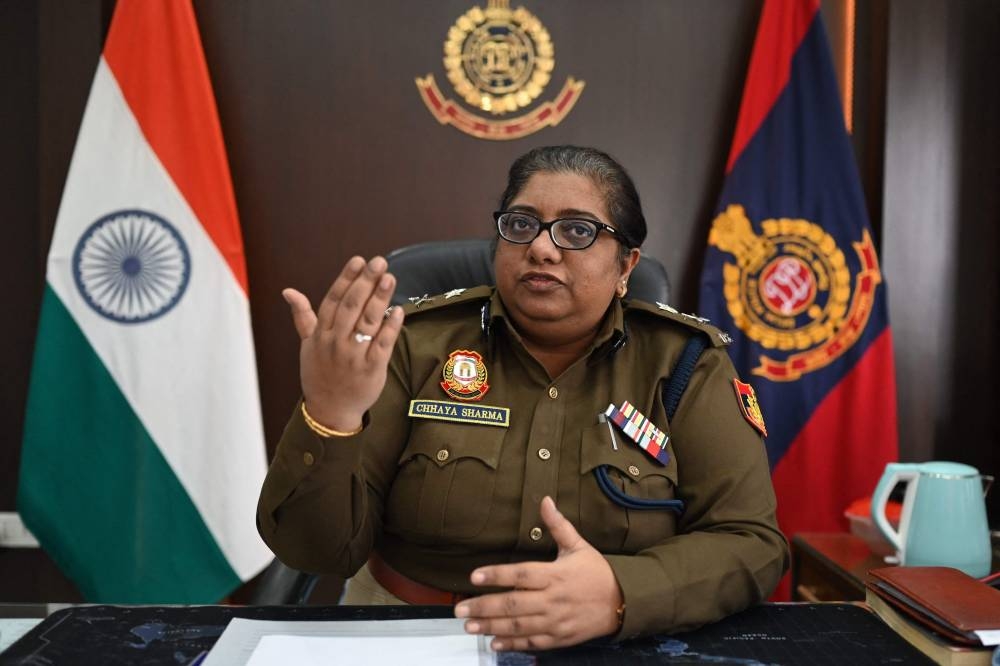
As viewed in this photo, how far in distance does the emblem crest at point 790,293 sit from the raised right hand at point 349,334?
177 cm

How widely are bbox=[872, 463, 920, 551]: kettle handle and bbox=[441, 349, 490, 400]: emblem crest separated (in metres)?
0.83

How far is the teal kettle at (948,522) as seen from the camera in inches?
60.2

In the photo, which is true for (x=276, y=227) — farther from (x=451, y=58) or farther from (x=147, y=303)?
(x=451, y=58)

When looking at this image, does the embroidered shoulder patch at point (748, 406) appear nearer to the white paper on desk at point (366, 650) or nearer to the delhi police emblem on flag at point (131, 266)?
the white paper on desk at point (366, 650)

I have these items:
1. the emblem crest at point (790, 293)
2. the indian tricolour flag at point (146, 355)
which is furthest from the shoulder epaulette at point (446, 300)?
the emblem crest at point (790, 293)

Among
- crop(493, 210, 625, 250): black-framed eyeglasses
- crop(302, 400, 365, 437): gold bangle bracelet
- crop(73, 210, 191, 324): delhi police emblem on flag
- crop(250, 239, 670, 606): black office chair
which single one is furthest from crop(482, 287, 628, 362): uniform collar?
crop(73, 210, 191, 324): delhi police emblem on flag

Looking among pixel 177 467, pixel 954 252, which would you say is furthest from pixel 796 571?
pixel 177 467

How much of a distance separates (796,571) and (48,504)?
2018mm

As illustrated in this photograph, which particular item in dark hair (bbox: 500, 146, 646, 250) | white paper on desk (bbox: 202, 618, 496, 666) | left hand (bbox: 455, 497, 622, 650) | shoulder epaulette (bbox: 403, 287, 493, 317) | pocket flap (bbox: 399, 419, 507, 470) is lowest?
white paper on desk (bbox: 202, 618, 496, 666)

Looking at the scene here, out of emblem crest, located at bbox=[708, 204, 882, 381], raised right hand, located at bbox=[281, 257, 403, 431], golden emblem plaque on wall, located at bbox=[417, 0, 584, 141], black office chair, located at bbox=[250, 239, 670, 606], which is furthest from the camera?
golden emblem plaque on wall, located at bbox=[417, 0, 584, 141]

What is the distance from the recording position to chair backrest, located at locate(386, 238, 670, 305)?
178 cm

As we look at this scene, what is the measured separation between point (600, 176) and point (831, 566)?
950 millimetres

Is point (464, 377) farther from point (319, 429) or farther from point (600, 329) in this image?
point (319, 429)

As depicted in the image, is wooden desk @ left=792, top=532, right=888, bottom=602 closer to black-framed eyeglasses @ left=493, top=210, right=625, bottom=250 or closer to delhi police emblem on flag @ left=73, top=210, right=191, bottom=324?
black-framed eyeglasses @ left=493, top=210, right=625, bottom=250
